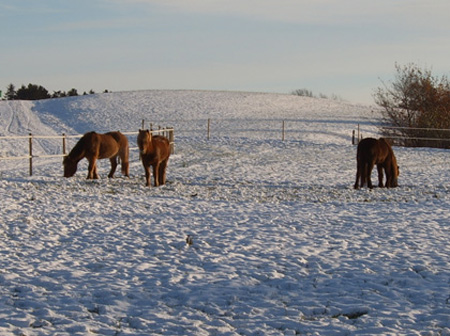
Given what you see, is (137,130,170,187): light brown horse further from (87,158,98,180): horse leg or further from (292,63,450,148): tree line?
(292,63,450,148): tree line

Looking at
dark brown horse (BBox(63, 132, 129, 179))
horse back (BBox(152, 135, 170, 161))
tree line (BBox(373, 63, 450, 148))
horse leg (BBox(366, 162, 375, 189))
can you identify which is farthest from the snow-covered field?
tree line (BBox(373, 63, 450, 148))

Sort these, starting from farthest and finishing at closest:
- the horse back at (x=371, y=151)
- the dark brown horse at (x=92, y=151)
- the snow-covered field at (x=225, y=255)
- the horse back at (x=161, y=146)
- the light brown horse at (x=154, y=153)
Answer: the dark brown horse at (x=92, y=151)
the horse back at (x=161, y=146)
the horse back at (x=371, y=151)
the light brown horse at (x=154, y=153)
the snow-covered field at (x=225, y=255)

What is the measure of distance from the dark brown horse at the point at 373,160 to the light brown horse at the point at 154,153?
186 inches

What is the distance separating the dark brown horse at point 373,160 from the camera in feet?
44.6

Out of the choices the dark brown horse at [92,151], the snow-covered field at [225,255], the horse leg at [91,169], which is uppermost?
the dark brown horse at [92,151]

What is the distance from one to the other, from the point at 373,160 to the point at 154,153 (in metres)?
5.22

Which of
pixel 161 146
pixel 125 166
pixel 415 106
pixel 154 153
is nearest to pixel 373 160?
pixel 161 146

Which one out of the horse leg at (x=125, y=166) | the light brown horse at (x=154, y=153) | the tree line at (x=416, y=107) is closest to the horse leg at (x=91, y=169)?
the horse leg at (x=125, y=166)

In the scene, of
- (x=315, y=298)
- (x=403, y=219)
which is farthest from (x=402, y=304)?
(x=403, y=219)

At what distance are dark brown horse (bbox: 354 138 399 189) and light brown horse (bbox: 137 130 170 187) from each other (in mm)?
4715

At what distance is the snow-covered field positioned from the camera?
5160 millimetres

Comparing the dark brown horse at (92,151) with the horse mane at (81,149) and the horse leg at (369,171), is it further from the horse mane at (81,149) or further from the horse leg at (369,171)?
the horse leg at (369,171)

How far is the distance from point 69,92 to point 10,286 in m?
78.8

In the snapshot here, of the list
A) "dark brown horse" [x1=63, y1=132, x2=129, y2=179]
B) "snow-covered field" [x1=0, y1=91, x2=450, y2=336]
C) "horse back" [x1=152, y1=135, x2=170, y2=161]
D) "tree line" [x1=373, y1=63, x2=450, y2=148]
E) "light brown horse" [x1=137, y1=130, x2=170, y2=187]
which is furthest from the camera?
"tree line" [x1=373, y1=63, x2=450, y2=148]
